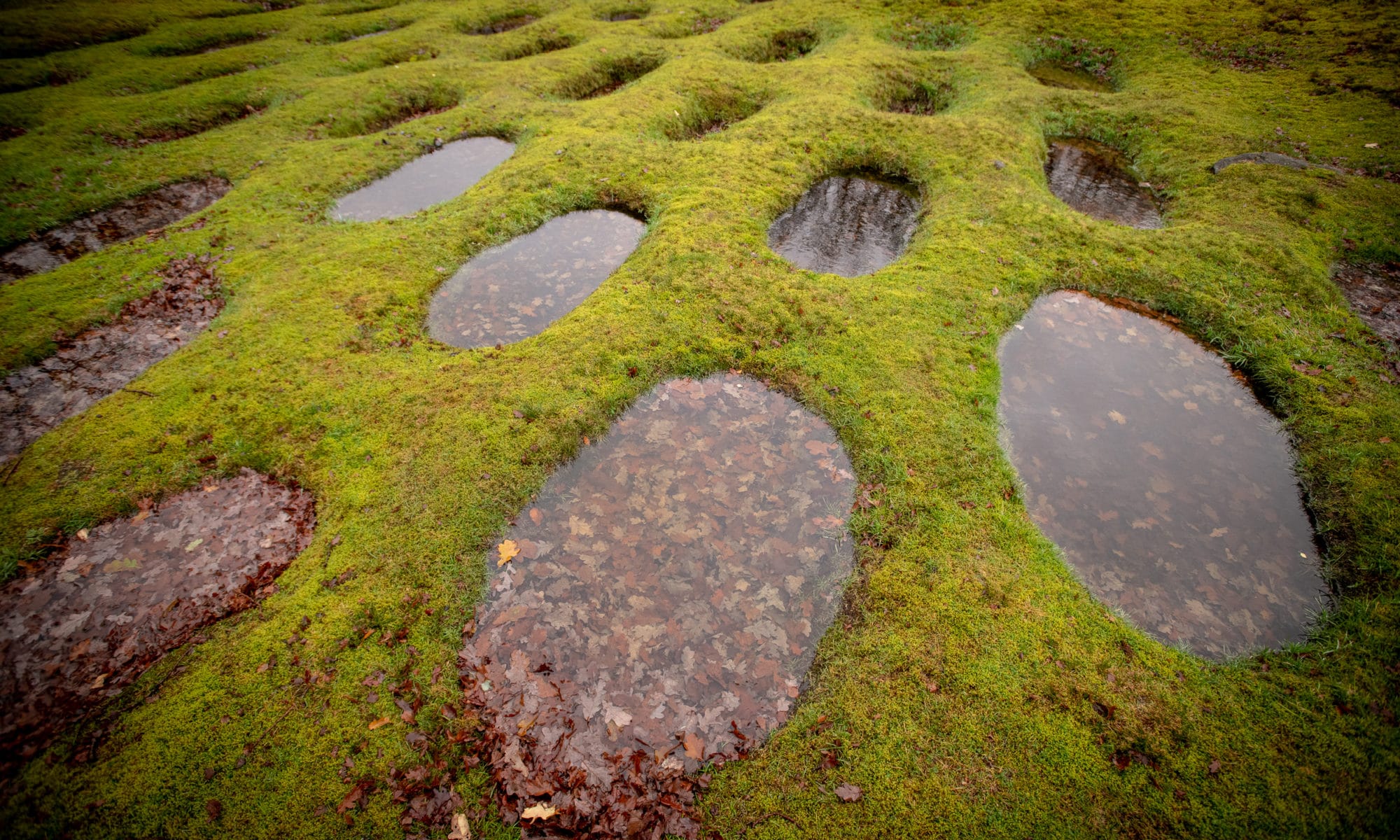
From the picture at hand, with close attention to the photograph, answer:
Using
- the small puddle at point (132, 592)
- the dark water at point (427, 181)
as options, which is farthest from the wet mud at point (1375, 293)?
the dark water at point (427, 181)

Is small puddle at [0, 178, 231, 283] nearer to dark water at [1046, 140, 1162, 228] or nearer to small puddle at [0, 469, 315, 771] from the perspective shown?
small puddle at [0, 469, 315, 771]

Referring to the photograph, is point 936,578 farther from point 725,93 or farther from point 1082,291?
point 725,93

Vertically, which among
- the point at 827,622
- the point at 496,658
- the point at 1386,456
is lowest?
the point at 1386,456

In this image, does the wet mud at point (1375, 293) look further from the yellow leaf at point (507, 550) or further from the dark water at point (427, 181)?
the dark water at point (427, 181)

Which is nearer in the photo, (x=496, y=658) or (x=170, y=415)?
(x=496, y=658)

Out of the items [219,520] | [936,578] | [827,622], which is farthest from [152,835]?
[936,578]
